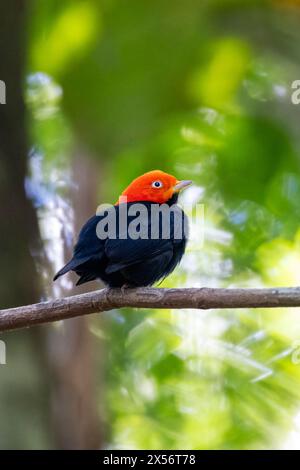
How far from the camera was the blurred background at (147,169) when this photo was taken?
3.73 metres

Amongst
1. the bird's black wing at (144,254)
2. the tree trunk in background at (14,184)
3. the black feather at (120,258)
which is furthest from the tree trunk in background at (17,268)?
the bird's black wing at (144,254)

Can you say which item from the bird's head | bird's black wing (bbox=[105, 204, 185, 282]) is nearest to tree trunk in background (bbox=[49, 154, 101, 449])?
the bird's head

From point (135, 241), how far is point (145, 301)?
648 mm

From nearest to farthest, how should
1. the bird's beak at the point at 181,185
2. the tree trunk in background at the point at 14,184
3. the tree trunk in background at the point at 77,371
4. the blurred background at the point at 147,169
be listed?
1. the blurred background at the point at 147,169
2. the tree trunk in background at the point at 14,184
3. the bird's beak at the point at 181,185
4. the tree trunk in background at the point at 77,371

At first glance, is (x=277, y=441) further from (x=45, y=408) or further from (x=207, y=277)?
(x=45, y=408)

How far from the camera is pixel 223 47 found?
4105mm

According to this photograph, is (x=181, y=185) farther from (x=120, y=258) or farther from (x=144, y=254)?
(x=120, y=258)

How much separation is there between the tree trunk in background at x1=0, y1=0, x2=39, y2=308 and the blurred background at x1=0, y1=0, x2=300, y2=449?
0.01m

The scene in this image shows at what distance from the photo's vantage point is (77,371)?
17.5ft

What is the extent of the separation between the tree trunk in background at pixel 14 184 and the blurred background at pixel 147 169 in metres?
0.01

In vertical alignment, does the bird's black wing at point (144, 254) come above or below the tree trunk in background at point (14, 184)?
below

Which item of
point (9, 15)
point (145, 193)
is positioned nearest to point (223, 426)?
point (145, 193)

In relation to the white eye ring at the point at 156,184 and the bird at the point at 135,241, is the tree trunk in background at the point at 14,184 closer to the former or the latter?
the bird at the point at 135,241

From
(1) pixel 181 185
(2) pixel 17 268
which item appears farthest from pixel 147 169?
(2) pixel 17 268
